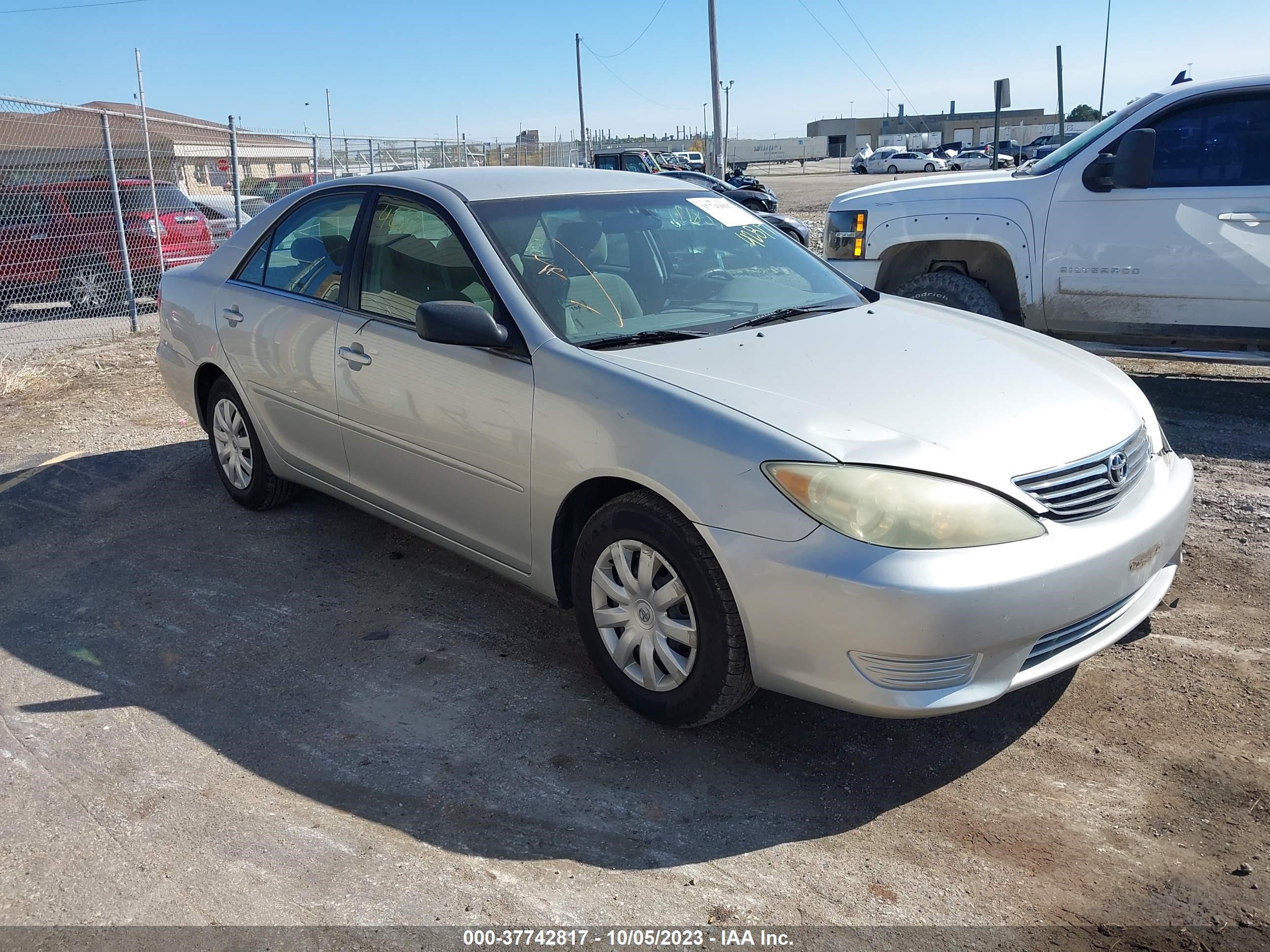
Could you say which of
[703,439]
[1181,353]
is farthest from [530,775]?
[1181,353]

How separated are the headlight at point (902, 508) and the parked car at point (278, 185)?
15.4 metres

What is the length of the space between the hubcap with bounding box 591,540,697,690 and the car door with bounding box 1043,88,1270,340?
187 inches

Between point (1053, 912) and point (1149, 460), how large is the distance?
1.62m

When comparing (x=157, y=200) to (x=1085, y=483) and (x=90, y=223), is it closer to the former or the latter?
(x=90, y=223)

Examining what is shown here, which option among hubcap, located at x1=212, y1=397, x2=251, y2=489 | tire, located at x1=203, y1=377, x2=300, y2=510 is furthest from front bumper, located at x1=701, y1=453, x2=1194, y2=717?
hubcap, located at x1=212, y1=397, x2=251, y2=489

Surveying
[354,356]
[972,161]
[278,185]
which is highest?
[972,161]

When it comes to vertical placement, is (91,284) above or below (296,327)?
below

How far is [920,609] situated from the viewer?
8.87 feet

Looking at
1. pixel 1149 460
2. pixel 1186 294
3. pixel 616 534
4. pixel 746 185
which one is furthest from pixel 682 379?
pixel 746 185

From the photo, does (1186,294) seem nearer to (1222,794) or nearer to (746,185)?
(1222,794)

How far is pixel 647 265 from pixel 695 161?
50941 mm

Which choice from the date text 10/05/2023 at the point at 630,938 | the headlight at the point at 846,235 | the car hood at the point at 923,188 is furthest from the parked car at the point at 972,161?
the date text 10/05/2023 at the point at 630,938

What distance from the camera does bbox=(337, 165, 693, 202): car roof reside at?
4.21 metres

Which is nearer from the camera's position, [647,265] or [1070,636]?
[1070,636]
